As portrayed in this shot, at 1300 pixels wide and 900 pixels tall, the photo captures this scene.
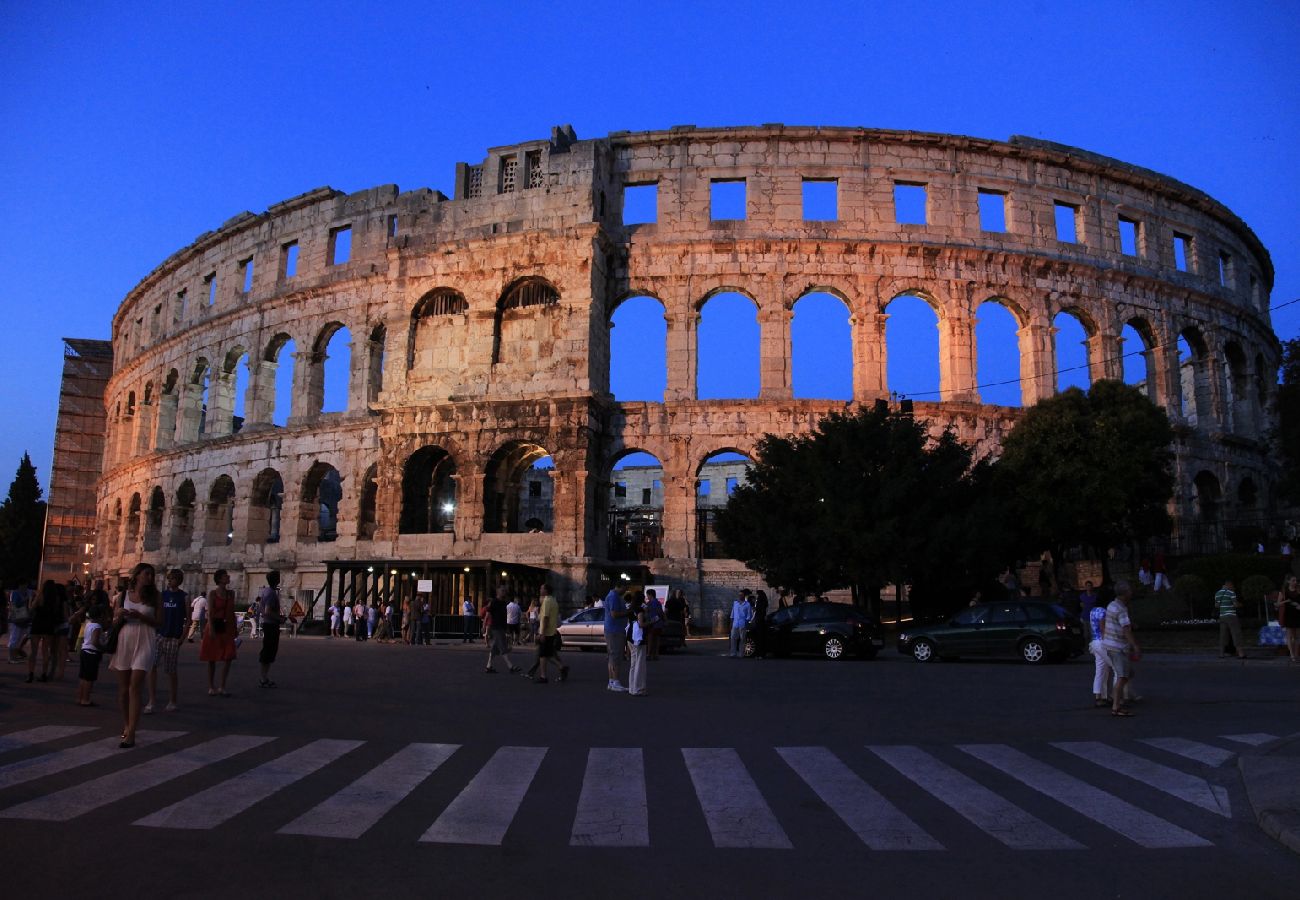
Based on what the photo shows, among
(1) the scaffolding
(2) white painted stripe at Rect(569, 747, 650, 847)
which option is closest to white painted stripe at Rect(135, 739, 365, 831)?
(2) white painted stripe at Rect(569, 747, 650, 847)

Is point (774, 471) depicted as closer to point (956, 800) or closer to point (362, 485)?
point (362, 485)

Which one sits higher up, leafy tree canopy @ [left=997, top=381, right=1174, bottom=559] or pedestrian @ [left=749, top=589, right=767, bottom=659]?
leafy tree canopy @ [left=997, top=381, right=1174, bottom=559]

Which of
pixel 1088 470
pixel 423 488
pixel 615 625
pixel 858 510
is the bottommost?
pixel 615 625

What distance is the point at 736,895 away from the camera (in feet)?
15.6

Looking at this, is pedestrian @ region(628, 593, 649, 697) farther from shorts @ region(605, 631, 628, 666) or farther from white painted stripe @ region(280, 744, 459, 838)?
white painted stripe @ region(280, 744, 459, 838)

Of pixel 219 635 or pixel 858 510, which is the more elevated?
pixel 858 510

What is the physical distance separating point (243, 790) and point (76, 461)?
60.2m

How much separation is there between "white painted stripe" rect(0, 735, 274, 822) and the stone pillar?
2541cm

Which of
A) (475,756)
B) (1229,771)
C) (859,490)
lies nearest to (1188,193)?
(859,490)

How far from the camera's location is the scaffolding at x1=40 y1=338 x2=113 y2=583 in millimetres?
55969

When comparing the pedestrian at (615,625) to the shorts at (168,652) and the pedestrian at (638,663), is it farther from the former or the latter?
the shorts at (168,652)

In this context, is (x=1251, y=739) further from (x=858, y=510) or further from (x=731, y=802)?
(x=858, y=510)

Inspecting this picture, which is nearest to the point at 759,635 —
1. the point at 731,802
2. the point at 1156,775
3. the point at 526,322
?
the point at 1156,775

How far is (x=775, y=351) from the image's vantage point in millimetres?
32906
